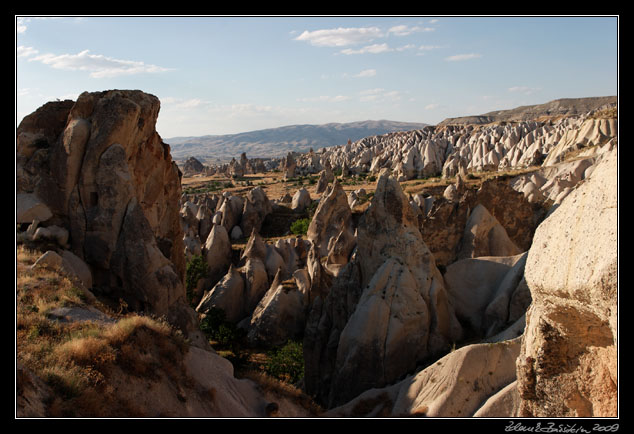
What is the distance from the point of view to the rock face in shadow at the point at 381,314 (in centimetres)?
1111

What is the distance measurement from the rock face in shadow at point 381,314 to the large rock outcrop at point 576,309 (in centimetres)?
525

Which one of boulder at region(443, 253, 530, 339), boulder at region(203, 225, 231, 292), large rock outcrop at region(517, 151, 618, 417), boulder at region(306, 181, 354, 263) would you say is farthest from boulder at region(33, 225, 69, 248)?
boulder at region(306, 181, 354, 263)

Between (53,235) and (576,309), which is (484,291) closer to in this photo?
(576,309)

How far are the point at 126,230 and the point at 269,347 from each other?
845cm

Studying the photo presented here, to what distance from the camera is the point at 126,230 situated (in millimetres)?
12078

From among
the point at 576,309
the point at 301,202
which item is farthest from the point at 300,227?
the point at 576,309

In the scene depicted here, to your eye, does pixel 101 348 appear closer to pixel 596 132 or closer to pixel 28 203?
pixel 28 203

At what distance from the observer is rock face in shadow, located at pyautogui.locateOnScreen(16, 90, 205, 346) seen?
38.9 ft

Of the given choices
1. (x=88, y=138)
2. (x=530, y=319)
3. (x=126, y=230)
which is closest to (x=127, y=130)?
(x=88, y=138)

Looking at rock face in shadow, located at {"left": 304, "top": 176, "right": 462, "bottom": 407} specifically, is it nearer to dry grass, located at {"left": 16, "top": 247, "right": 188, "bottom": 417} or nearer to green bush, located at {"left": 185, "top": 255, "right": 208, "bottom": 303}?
dry grass, located at {"left": 16, "top": 247, "right": 188, "bottom": 417}

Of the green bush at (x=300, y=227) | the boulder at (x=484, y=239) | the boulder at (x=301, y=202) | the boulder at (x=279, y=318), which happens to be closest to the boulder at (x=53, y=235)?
the boulder at (x=279, y=318)

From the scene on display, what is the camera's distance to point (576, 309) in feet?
15.5

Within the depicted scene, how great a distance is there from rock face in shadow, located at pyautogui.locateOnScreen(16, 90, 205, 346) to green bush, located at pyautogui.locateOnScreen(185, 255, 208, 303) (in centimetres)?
849

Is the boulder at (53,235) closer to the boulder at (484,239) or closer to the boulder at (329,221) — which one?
the boulder at (484,239)
